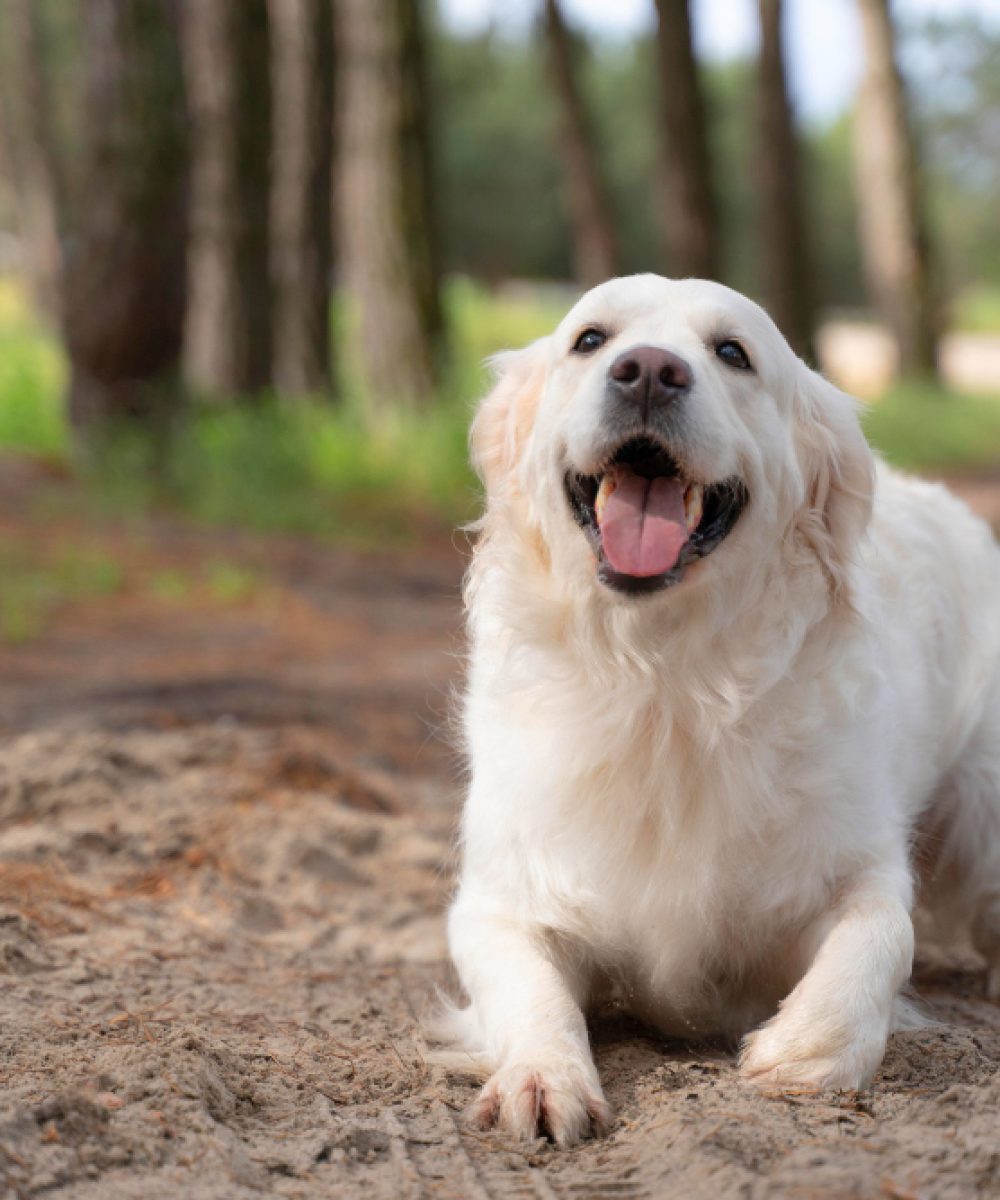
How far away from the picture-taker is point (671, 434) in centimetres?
305

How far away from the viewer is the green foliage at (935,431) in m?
17.3

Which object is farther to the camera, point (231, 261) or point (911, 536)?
point (231, 261)

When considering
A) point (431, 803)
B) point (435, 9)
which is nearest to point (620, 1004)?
point (431, 803)

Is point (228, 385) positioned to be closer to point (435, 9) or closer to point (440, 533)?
point (440, 533)

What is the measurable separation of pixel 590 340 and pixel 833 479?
632 millimetres

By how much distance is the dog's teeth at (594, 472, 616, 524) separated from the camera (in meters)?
3.16

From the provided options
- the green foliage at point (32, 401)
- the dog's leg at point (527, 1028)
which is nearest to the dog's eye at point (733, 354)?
the dog's leg at point (527, 1028)

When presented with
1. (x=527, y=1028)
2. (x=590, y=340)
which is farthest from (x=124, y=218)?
(x=527, y=1028)

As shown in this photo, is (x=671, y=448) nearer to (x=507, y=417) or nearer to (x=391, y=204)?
(x=507, y=417)

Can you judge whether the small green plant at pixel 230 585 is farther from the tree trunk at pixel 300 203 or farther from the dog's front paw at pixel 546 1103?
the tree trunk at pixel 300 203

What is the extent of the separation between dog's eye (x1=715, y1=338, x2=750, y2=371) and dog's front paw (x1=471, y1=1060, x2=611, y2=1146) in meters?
1.50

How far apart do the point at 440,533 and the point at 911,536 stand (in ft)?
21.8

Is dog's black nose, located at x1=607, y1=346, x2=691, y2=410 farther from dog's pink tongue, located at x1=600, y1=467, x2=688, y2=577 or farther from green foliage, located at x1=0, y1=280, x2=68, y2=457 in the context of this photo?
green foliage, located at x1=0, y1=280, x2=68, y2=457

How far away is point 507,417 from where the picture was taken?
3.66 meters
